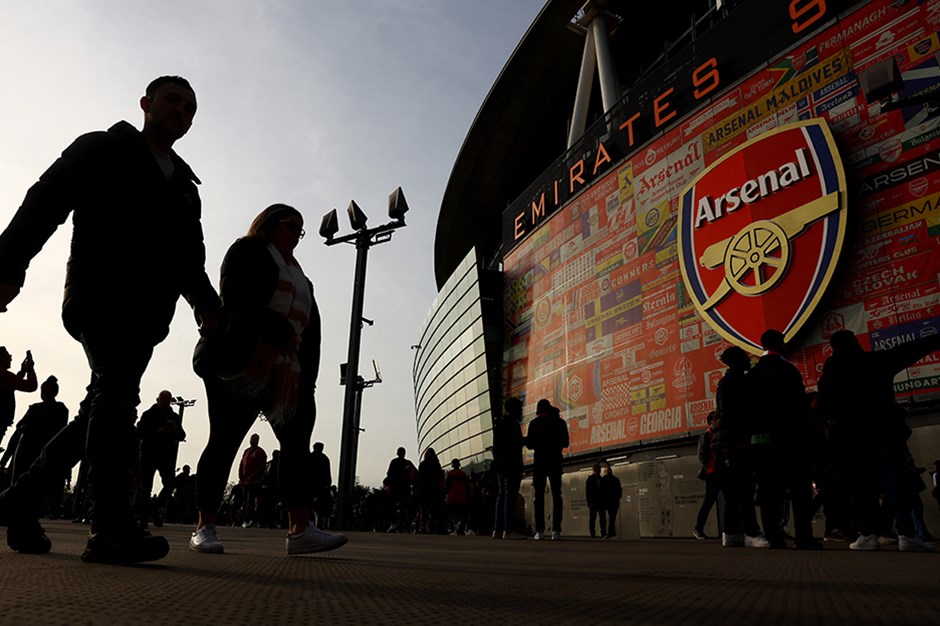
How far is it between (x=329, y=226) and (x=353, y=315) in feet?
9.43


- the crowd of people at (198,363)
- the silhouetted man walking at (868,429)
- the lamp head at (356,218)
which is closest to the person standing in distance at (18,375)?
the crowd of people at (198,363)

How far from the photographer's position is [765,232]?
11641mm

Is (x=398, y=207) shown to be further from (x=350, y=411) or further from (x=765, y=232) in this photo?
(x=765, y=232)

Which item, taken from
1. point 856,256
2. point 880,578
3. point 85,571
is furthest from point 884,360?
point 856,256

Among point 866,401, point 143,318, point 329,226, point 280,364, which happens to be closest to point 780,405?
point 866,401

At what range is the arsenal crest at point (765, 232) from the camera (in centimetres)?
1061

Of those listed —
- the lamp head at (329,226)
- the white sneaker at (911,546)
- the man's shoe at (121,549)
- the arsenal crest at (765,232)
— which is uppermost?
the lamp head at (329,226)

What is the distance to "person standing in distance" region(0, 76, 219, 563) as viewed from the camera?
2127 mm

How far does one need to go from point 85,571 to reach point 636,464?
508 inches

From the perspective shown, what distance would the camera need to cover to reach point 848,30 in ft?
36.7

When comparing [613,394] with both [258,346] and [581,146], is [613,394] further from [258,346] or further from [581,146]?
[258,346]

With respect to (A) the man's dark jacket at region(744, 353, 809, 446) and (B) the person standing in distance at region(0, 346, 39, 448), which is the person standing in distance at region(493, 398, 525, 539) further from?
(B) the person standing in distance at region(0, 346, 39, 448)

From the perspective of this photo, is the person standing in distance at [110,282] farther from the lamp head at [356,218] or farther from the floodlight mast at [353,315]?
the lamp head at [356,218]

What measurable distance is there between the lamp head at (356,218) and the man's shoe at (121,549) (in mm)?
13216
